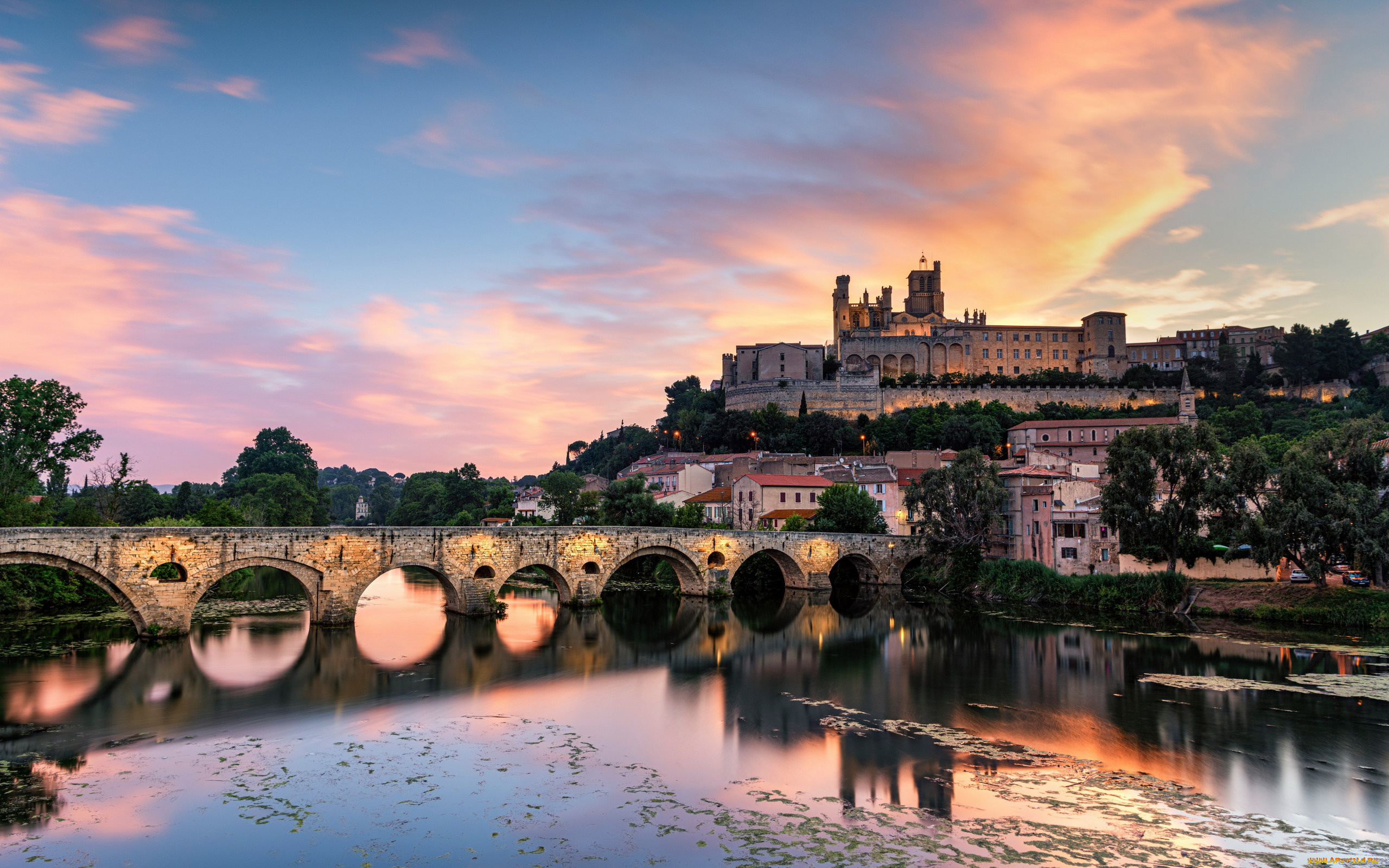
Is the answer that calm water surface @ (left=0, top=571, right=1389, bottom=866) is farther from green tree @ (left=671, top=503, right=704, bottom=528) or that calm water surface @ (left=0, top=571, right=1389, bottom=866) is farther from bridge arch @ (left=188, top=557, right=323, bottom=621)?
green tree @ (left=671, top=503, right=704, bottom=528)

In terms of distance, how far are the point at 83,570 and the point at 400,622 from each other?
11182mm

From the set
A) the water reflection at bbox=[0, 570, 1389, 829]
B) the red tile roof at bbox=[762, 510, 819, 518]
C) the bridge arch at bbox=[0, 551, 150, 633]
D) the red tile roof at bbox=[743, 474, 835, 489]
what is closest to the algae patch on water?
the water reflection at bbox=[0, 570, 1389, 829]

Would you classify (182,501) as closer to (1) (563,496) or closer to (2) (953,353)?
(1) (563,496)

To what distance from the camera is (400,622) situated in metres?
33.8

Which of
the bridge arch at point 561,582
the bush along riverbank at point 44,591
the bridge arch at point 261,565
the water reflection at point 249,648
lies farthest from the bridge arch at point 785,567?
the bush along riverbank at point 44,591

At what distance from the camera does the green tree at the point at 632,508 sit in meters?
46.9

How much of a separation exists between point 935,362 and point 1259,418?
33.7 meters

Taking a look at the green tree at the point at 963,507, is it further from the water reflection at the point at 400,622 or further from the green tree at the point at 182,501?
the green tree at the point at 182,501

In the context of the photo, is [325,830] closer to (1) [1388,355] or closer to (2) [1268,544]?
(2) [1268,544]

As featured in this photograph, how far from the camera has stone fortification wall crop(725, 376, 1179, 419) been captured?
297 ft

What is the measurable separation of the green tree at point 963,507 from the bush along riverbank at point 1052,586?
29.6 inches

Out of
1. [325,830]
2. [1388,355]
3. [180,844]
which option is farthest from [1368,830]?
[1388,355]

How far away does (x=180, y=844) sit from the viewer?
1263cm

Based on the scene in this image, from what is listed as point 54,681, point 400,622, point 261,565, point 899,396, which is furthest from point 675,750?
point 899,396
